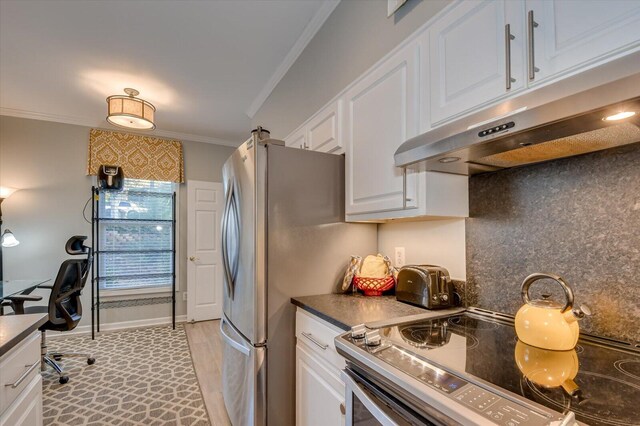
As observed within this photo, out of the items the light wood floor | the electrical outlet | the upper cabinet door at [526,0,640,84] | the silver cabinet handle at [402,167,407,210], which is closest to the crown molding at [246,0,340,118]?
the silver cabinet handle at [402,167,407,210]

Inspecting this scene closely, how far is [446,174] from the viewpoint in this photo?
1358 mm

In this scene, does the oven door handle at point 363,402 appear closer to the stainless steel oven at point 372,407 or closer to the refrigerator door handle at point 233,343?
the stainless steel oven at point 372,407

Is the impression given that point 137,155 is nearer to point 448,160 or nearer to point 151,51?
point 151,51

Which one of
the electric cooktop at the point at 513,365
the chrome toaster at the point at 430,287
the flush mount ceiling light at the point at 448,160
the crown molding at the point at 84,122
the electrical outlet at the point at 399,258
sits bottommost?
the electric cooktop at the point at 513,365

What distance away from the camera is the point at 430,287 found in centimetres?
140

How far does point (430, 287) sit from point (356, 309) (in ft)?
1.14

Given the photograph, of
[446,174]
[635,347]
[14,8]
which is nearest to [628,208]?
[635,347]

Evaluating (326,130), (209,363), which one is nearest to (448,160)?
(326,130)

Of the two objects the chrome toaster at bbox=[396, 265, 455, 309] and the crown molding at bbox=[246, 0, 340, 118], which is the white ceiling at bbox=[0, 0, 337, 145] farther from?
the chrome toaster at bbox=[396, 265, 455, 309]

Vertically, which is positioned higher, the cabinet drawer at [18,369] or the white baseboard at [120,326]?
the cabinet drawer at [18,369]

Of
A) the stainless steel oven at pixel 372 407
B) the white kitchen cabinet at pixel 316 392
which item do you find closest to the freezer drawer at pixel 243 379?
the white kitchen cabinet at pixel 316 392

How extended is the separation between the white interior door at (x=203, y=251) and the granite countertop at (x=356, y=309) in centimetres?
321

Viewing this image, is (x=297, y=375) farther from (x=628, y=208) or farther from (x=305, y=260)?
(x=628, y=208)

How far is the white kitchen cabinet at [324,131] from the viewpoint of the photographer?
1.90m
